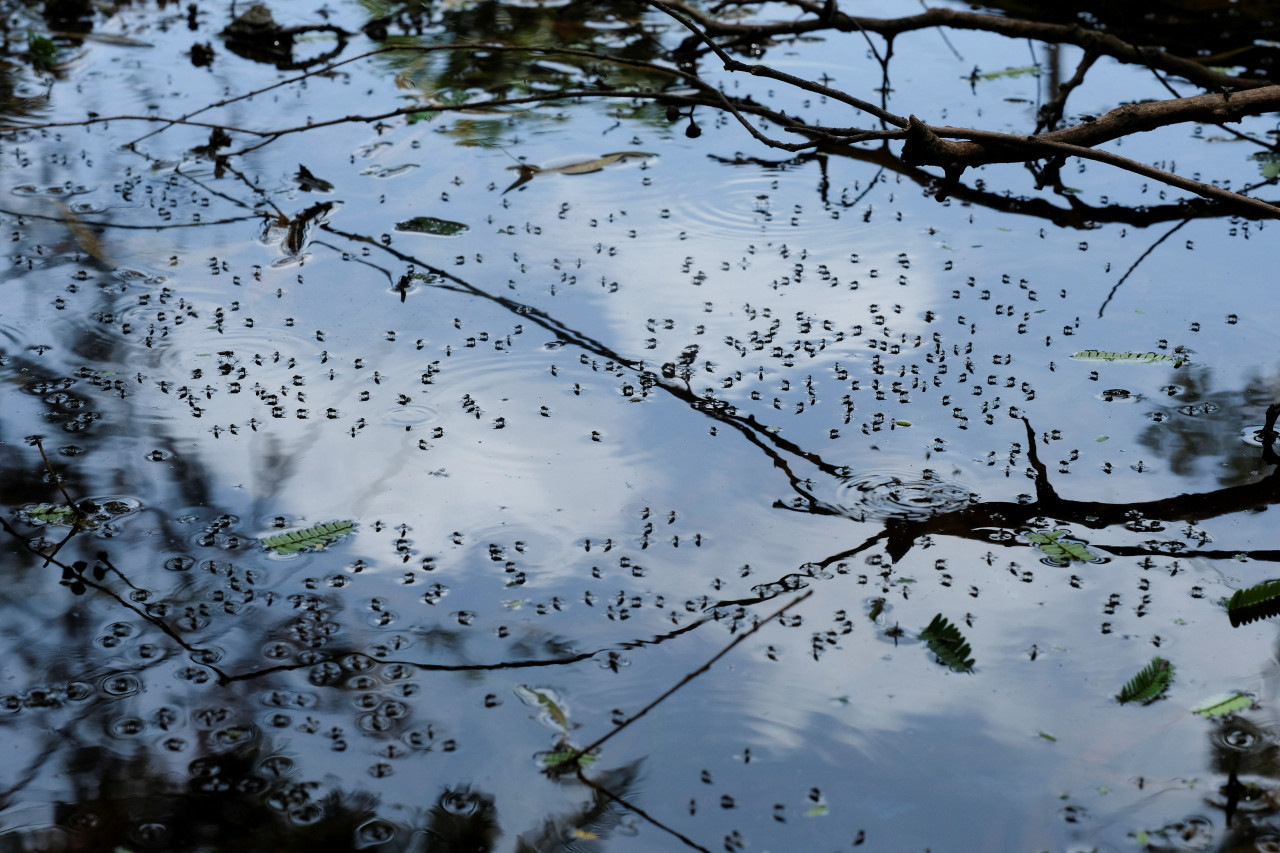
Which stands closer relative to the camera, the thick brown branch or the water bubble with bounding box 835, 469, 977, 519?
the water bubble with bounding box 835, 469, 977, 519

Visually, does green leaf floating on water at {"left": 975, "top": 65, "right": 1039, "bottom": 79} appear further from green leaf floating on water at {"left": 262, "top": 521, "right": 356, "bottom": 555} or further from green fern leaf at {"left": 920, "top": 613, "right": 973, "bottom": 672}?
green leaf floating on water at {"left": 262, "top": 521, "right": 356, "bottom": 555}

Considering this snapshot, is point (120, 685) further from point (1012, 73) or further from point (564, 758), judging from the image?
point (1012, 73)

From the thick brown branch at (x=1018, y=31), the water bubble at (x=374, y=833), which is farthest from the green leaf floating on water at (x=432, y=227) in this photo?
the water bubble at (x=374, y=833)

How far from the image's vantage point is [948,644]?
7.35 ft

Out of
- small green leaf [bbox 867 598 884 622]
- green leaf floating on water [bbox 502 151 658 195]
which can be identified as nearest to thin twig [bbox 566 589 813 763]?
small green leaf [bbox 867 598 884 622]

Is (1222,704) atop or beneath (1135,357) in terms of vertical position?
beneath

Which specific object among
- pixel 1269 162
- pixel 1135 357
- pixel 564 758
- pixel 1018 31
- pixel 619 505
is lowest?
pixel 564 758

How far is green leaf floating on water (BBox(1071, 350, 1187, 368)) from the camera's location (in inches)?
125

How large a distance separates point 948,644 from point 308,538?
1.41 m

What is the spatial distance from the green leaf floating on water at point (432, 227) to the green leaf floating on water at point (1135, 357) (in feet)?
6.85

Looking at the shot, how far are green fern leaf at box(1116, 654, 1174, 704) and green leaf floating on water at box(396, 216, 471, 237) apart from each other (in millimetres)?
2642

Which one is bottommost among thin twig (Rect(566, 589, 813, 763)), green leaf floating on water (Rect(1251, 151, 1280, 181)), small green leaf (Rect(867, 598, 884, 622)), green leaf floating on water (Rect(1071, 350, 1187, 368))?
thin twig (Rect(566, 589, 813, 763))

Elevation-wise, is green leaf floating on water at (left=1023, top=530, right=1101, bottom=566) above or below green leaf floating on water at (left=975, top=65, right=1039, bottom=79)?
below

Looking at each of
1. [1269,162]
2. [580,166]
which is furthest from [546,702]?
[1269,162]
